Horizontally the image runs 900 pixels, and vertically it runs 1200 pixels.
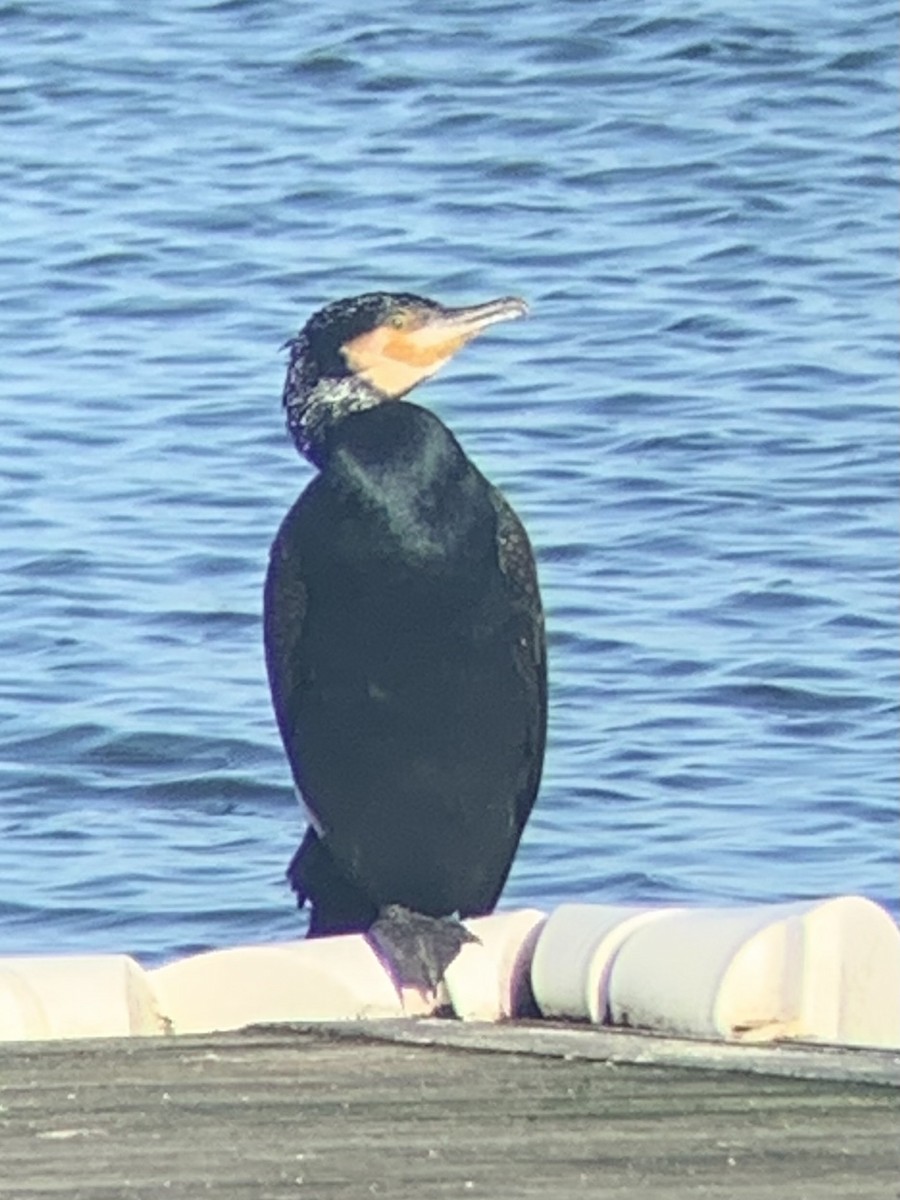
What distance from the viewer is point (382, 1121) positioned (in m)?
3.44

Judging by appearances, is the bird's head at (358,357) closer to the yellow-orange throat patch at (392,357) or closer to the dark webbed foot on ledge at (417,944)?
the yellow-orange throat patch at (392,357)

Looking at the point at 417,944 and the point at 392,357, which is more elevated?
the point at 392,357

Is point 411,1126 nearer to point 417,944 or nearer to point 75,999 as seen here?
point 75,999

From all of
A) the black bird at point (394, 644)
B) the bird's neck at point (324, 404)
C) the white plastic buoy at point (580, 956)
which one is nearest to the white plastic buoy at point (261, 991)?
the white plastic buoy at point (580, 956)

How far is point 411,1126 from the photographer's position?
342cm

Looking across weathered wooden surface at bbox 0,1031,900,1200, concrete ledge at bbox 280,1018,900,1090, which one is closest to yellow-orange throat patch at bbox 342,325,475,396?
concrete ledge at bbox 280,1018,900,1090

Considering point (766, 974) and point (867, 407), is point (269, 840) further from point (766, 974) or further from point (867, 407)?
point (766, 974)

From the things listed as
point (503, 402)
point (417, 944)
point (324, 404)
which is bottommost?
point (503, 402)

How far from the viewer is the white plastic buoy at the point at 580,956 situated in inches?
158

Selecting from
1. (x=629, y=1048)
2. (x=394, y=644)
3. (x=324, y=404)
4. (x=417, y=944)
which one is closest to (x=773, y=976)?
(x=629, y=1048)

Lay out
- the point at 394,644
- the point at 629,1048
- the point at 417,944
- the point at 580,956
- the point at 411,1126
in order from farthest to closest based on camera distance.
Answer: the point at 394,644 < the point at 417,944 < the point at 580,956 < the point at 629,1048 < the point at 411,1126

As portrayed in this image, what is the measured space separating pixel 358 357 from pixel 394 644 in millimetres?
453

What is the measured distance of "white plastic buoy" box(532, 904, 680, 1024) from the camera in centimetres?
402

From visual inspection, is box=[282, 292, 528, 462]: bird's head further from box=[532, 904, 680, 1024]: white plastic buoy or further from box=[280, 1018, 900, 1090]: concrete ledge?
box=[280, 1018, 900, 1090]: concrete ledge
